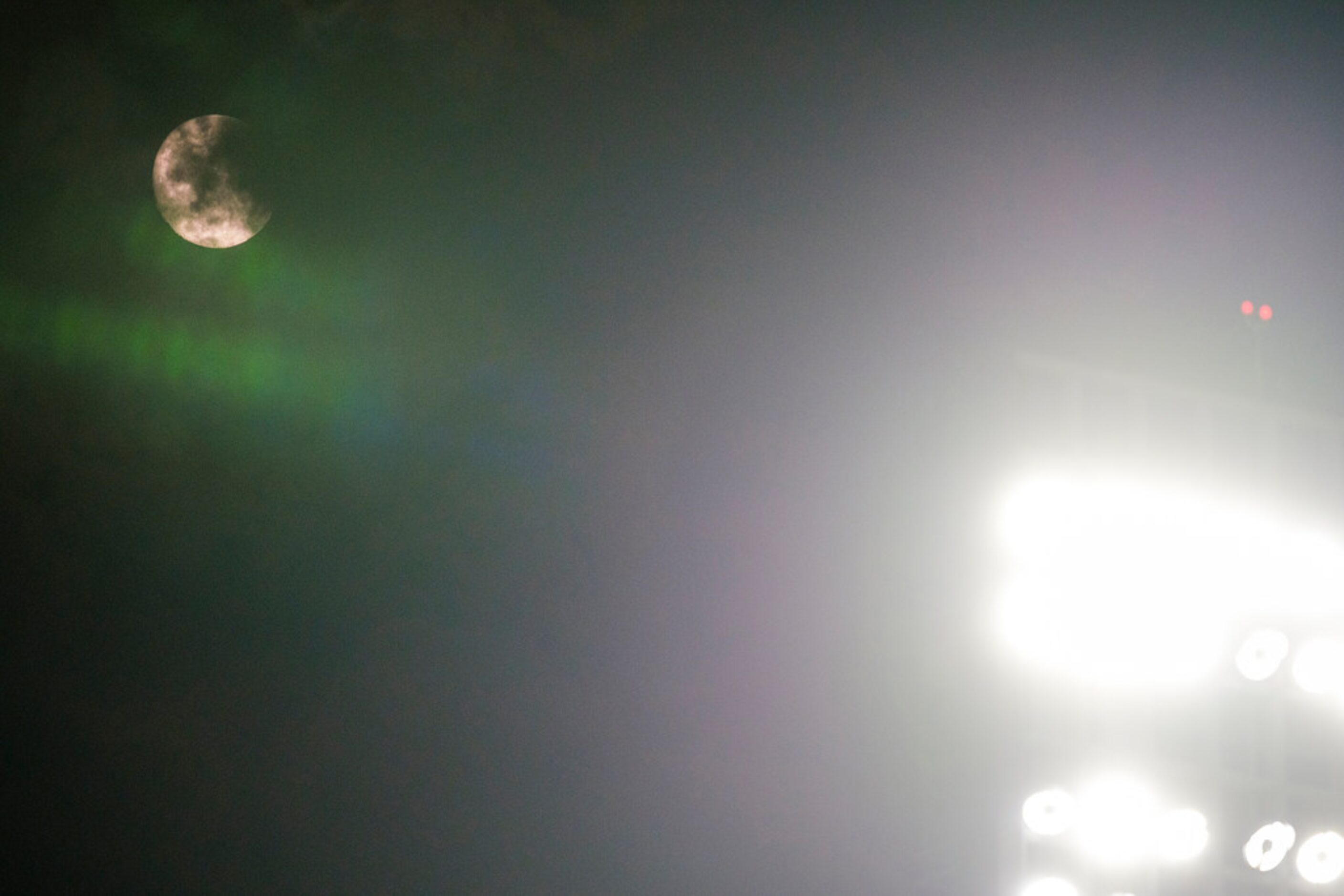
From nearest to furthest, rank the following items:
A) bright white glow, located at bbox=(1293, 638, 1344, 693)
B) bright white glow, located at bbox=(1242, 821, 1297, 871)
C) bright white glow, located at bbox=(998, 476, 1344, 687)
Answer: bright white glow, located at bbox=(998, 476, 1344, 687), bright white glow, located at bbox=(1242, 821, 1297, 871), bright white glow, located at bbox=(1293, 638, 1344, 693)

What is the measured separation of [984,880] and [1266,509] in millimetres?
1700

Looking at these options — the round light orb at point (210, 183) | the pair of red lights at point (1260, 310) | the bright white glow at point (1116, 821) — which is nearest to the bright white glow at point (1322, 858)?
the bright white glow at point (1116, 821)

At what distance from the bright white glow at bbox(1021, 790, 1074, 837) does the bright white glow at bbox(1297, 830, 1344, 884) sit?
1037mm

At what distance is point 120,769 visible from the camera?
5.35 feet

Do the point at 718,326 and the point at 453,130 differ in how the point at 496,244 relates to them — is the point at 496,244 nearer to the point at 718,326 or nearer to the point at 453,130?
the point at 453,130

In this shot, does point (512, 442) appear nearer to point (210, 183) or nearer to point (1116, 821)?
point (210, 183)

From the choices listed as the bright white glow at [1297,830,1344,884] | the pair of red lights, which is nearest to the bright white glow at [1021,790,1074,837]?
the bright white glow at [1297,830,1344,884]

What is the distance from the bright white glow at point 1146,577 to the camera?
253 centimetres

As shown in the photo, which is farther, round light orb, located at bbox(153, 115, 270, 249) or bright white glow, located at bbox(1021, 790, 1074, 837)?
bright white glow, located at bbox(1021, 790, 1074, 837)

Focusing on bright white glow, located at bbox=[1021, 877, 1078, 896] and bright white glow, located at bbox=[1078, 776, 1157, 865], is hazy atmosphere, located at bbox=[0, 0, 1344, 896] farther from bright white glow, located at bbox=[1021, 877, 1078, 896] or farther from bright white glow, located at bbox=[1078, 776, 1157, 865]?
bright white glow, located at bbox=[1078, 776, 1157, 865]

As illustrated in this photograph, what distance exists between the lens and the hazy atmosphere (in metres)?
1.70

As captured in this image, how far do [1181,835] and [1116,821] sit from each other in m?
0.26

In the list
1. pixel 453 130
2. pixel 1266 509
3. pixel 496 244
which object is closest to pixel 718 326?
pixel 496 244

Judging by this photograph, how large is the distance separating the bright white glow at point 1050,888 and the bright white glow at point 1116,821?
0.14m
